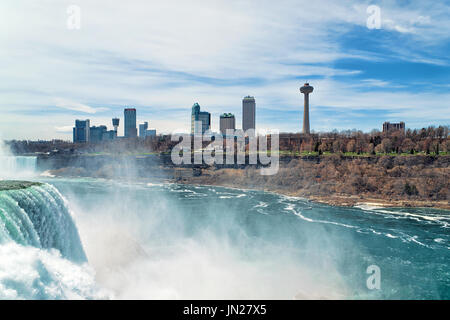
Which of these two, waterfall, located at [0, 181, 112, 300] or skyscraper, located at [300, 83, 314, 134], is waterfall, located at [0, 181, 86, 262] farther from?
skyscraper, located at [300, 83, 314, 134]

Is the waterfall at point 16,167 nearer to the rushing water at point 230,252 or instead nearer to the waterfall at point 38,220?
the rushing water at point 230,252

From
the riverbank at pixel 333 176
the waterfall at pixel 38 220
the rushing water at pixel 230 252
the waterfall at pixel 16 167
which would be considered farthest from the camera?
the waterfall at pixel 16 167

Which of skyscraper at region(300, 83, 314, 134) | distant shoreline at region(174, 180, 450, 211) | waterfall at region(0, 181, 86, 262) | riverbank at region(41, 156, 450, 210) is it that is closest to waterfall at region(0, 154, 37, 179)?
riverbank at region(41, 156, 450, 210)

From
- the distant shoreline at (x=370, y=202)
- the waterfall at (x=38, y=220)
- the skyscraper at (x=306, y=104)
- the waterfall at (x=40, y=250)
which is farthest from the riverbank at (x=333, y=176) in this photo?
the skyscraper at (x=306, y=104)

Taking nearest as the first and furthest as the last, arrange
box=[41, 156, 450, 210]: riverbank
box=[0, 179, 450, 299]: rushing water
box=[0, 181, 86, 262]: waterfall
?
1. box=[0, 181, 86, 262]: waterfall
2. box=[0, 179, 450, 299]: rushing water
3. box=[41, 156, 450, 210]: riverbank

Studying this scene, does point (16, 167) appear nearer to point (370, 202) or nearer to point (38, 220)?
point (38, 220)
